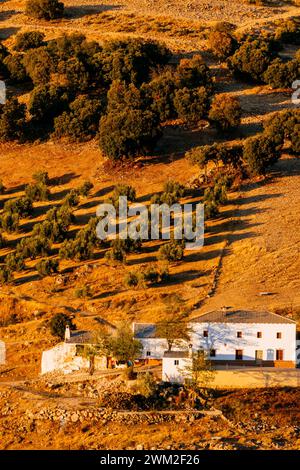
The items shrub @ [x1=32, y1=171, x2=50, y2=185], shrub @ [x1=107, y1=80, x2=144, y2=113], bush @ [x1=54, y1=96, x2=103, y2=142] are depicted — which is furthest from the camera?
bush @ [x1=54, y1=96, x2=103, y2=142]

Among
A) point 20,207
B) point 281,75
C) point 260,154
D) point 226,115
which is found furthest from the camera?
point 281,75

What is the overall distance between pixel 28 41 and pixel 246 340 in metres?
67.5

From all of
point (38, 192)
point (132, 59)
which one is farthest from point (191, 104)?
point (38, 192)

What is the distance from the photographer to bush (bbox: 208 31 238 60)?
127 metres

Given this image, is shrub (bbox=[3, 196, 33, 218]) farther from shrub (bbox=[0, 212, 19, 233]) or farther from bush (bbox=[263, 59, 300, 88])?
bush (bbox=[263, 59, 300, 88])

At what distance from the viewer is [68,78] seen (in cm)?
12056

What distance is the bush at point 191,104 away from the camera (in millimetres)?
111062

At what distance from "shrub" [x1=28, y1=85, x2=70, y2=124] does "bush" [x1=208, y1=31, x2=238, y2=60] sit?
793 inches

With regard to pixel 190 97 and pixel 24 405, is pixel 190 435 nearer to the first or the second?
pixel 24 405

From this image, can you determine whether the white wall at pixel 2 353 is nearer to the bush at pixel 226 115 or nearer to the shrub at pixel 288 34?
the bush at pixel 226 115

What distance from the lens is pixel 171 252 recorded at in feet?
291

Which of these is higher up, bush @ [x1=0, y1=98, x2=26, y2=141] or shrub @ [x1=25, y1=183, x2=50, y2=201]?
bush @ [x1=0, y1=98, x2=26, y2=141]

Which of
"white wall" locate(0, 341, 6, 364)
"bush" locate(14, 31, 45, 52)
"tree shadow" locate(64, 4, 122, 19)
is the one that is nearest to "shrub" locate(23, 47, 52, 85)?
"bush" locate(14, 31, 45, 52)

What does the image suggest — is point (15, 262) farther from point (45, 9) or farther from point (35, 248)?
point (45, 9)
